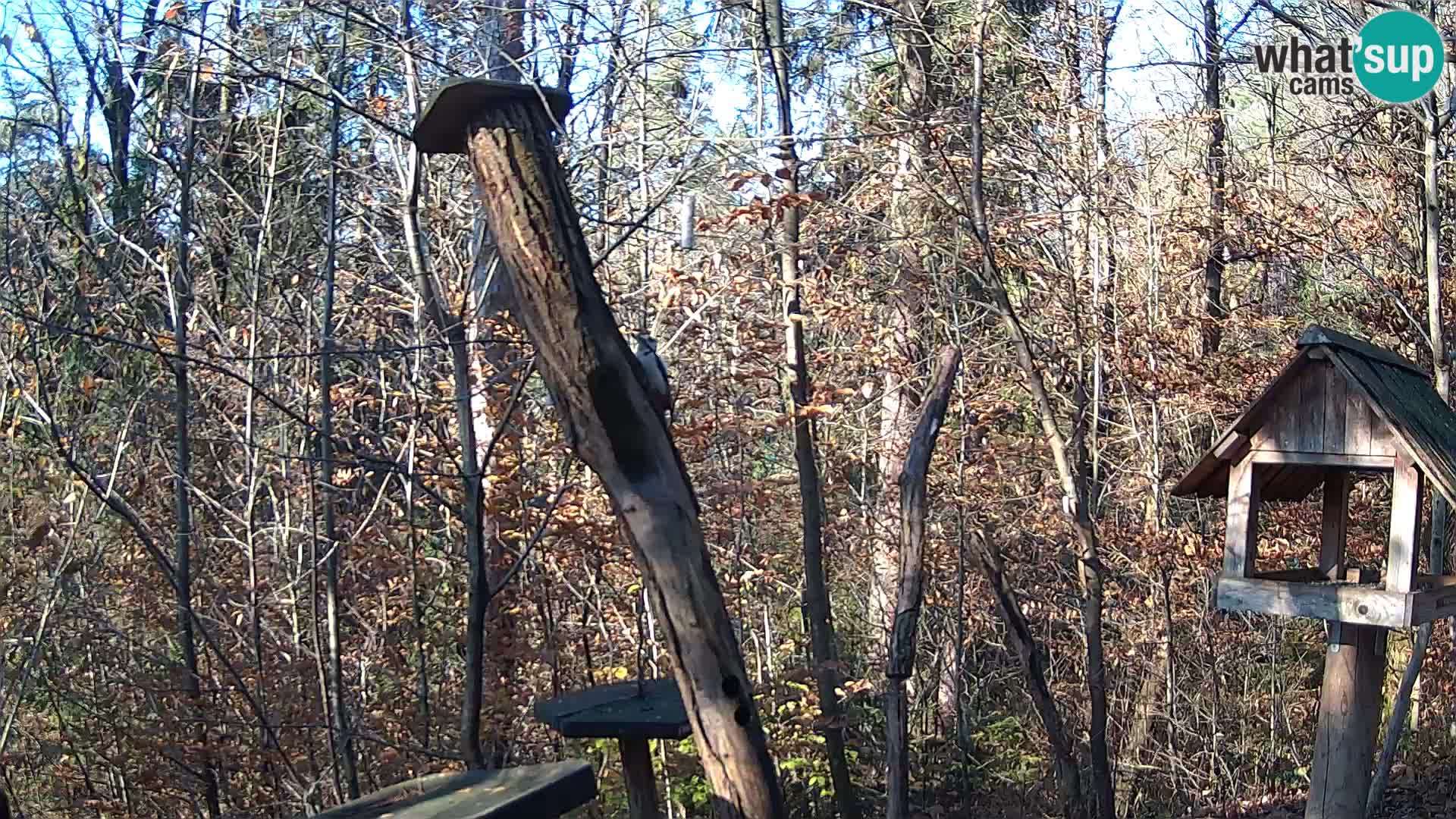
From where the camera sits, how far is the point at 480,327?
21.9 ft

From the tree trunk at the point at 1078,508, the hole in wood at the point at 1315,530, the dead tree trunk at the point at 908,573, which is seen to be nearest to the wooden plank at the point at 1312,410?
the dead tree trunk at the point at 908,573

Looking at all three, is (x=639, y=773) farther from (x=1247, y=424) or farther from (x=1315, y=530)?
(x=1315, y=530)

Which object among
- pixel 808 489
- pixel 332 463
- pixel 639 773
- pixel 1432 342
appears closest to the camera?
pixel 639 773

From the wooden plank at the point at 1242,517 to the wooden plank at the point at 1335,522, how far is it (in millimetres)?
377

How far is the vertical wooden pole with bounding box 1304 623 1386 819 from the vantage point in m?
4.53

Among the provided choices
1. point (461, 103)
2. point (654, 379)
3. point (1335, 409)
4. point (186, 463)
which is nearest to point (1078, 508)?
point (1335, 409)

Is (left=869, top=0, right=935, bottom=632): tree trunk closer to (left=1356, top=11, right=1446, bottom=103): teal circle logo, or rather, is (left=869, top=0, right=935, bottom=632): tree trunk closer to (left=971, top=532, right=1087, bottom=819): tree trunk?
(left=971, top=532, right=1087, bottom=819): tree trunk

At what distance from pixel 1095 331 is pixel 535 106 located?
5.28 metres

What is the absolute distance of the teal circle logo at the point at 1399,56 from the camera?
21.3 feet

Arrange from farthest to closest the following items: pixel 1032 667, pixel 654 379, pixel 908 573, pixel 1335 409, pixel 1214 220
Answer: pixel 1214 220, pixel 1032 667, pixel 908 573, pixel 1335 409, pixel 654 379

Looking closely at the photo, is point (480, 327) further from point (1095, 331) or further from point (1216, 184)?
point (1216, 184)

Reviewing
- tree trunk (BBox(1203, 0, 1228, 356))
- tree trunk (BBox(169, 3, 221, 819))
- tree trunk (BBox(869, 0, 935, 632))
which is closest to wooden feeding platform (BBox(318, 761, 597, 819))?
tree trunk (BBox(169, 3, 221, 819))

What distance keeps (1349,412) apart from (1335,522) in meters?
0.73

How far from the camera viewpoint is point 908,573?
535 cm
